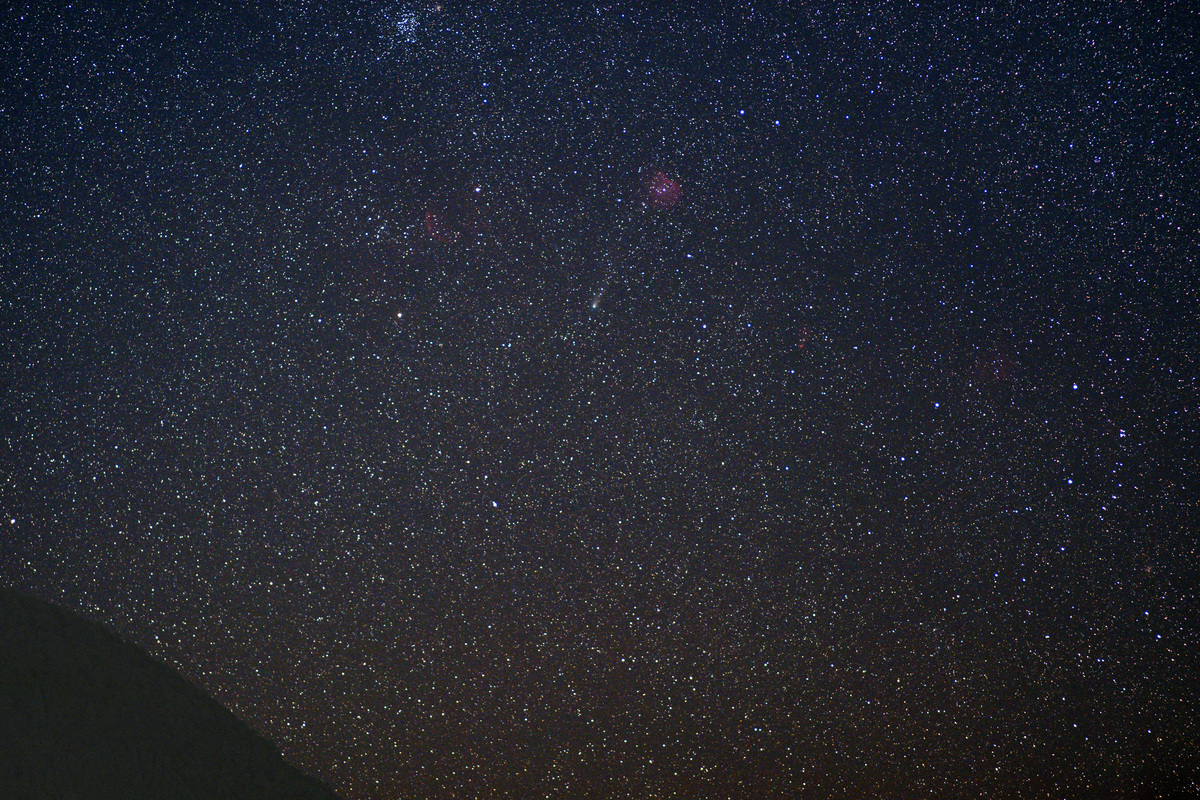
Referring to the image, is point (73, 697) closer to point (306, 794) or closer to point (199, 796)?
point (199, 796)

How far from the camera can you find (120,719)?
150 cm

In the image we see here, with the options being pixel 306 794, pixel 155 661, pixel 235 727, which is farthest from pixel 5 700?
pixel 306 794

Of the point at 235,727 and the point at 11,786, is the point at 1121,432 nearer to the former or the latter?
the point at 235,727

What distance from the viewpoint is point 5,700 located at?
4.75 feet

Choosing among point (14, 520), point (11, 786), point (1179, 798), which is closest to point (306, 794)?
point (11, 786)

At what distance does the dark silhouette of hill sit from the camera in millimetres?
1413

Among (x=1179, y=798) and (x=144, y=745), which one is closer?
(x=1179, y=798)

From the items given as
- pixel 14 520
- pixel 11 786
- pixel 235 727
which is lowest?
pixel 11 786

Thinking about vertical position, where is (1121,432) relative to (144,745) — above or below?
above

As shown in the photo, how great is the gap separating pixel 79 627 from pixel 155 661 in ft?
0.61

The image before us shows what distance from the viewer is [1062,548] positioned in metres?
1.30

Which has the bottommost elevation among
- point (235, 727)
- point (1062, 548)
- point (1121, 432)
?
point (235, 727)

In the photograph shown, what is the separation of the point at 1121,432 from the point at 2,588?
6.88 ft

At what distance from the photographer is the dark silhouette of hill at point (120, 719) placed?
4.64 feet
